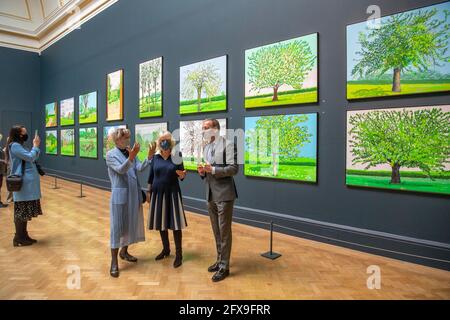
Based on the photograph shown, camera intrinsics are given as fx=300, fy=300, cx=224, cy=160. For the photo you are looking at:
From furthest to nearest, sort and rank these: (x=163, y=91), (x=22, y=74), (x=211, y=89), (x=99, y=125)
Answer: (x=22, y=74) → (x=99, y=125) → (x=163, y=91) → (x=211, y=89)

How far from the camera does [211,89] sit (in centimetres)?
724

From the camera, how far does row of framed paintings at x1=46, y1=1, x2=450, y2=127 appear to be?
4207mm

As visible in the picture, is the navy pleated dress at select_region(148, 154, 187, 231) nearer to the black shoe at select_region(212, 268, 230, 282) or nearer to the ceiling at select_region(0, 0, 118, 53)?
the black shoe at select_region(212, 268, 230, 282)

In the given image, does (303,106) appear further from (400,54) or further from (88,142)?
(88,142)

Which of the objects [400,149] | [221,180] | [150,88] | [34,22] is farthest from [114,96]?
[34,22]

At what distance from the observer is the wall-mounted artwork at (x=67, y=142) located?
1338cm

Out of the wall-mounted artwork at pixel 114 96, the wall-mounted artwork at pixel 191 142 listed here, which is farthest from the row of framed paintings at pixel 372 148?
the wall-mounted artwork at pixel 114 96

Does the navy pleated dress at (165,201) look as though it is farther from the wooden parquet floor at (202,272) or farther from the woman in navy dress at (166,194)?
the wooden parquet floor at (202,272)

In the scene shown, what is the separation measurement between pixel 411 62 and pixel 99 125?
1054cm

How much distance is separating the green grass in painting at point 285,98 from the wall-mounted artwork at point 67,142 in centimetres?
1004

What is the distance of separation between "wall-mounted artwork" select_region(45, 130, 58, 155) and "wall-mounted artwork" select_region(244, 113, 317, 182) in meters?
12.3

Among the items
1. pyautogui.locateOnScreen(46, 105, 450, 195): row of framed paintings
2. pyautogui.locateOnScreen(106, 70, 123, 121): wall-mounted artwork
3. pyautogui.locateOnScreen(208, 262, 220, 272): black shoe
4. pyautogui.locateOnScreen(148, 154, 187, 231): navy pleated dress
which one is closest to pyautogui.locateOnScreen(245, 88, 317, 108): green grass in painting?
pyautogui.locateOnScreen(46, 105, 450, 195): row of framed paintings

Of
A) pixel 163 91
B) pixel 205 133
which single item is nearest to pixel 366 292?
pixel 205 133

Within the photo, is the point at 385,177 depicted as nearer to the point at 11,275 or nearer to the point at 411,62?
the point at 411,62
